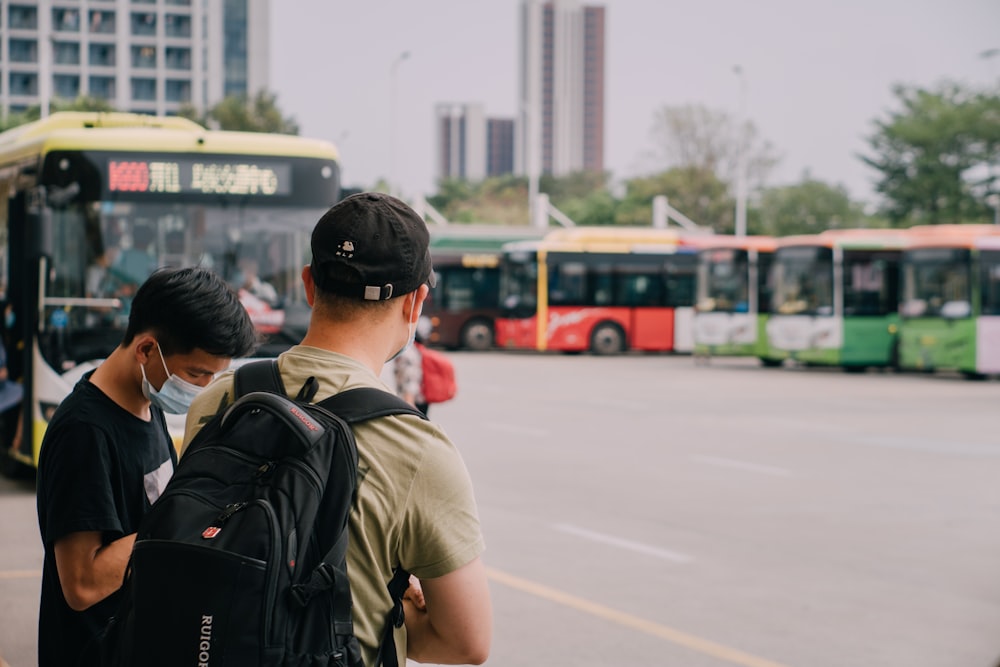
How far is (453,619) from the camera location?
7.04 feet

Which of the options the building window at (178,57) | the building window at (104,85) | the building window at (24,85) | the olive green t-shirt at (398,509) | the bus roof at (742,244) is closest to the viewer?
the olive green t-shirt at (398,509)

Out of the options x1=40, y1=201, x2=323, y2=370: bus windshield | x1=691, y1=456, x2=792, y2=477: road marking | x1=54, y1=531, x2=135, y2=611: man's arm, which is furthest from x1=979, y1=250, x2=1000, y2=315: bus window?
→ x1=54, y1=531, x2=135, y2=611: man's arm

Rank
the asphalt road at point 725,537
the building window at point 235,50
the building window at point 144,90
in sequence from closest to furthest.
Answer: the asphalt road at point 725,537
the building window at point 144,90
the building window at point 235,50

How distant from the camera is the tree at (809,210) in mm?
75500

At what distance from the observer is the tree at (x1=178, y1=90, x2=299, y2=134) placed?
44.4 m

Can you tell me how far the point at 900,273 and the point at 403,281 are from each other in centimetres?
2726

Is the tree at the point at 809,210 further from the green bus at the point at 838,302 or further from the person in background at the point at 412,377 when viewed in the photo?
the person in background at the point at 412,377

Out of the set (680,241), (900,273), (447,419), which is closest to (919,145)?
(680,241)

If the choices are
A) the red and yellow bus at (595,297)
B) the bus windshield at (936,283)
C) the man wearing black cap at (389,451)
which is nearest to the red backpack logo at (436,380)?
the man wearing black cap at (389,451)

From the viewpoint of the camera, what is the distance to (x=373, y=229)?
2131 mm

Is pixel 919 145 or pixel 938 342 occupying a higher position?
pixel 919 145

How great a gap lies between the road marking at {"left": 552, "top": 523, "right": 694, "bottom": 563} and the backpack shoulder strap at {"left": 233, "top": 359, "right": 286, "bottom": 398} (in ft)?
19.8

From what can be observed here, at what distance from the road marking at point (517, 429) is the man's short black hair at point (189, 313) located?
1171cm

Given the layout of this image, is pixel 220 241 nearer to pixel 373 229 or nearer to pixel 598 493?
pixel 598 493
